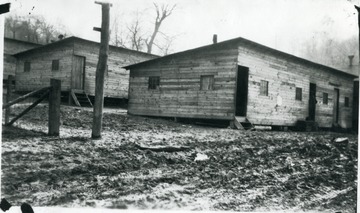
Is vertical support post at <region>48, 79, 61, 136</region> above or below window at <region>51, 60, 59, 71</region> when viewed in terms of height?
below

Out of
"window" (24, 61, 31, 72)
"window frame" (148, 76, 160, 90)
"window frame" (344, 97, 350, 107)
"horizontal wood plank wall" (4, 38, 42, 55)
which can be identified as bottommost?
"window frame" (344, 97, 350, 107)

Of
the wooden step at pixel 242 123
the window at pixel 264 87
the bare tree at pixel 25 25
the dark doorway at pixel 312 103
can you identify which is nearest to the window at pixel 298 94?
the dark doorway at pixel 312 103

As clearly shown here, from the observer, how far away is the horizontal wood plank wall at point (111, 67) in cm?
2217

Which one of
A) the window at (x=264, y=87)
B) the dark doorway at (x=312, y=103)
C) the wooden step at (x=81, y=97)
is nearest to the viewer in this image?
the window at (x=264, y=87)

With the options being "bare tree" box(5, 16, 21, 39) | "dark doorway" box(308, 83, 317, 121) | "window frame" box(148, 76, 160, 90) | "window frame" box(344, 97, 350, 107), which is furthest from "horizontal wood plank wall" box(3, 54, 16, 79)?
"window frame" box(344, 97, 350, 107)

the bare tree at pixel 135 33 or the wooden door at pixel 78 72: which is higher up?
the bare tree at pixel 135 33

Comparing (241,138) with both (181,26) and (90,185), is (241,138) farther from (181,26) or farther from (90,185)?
(90,185)

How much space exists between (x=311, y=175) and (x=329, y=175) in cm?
38

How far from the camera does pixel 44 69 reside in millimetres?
23328

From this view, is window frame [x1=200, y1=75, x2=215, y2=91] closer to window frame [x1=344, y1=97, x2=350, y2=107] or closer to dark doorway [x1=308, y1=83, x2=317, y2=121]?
dark doorway [x1=308, y1=83, x2=317, y2=121]

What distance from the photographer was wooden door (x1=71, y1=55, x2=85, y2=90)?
21.6m

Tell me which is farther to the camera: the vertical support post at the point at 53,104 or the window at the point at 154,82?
the window at the point at 154,82

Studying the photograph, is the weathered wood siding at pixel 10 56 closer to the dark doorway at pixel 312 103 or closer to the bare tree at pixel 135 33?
the bare tree at pixel 135 33

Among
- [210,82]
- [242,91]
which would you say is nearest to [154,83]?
[210,82]
